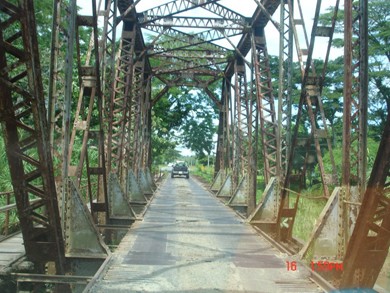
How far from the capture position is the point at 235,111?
2288cm

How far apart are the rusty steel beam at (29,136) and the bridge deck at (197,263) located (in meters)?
1.08

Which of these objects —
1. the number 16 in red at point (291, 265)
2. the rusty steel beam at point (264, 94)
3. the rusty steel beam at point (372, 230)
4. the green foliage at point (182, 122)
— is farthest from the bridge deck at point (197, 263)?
the green foliage at point (182, 122)

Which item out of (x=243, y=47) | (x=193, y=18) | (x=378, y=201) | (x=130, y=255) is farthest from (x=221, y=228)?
(x=243, y=47)

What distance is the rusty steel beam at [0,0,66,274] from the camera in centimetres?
552

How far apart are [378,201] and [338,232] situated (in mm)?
1814

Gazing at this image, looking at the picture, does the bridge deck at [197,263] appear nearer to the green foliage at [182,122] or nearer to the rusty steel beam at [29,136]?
the rusty steel beam at [29,136]

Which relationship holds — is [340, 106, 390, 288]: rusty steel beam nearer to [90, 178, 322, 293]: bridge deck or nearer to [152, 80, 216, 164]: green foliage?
[90, 178, 322, 293]: bridge deck

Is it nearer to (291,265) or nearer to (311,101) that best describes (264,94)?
(311,101)

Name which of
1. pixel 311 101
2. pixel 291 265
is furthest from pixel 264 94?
pixel 291 265

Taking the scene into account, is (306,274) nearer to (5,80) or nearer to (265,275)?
(265,275)

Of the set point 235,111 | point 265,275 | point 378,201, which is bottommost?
point 265,275

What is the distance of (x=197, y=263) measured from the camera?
718 centimetres

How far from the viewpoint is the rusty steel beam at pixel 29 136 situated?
5520 millimetres

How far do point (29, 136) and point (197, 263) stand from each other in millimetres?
3100
